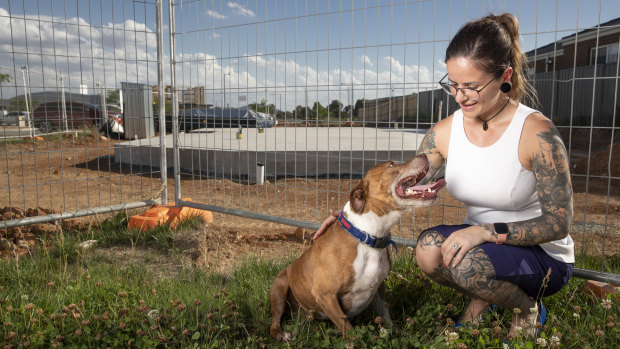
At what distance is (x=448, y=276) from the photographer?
2.91 meters

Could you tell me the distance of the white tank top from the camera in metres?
2.68

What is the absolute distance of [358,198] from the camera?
8.98 feet

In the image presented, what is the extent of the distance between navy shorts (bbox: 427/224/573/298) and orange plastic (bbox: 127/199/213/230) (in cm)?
401

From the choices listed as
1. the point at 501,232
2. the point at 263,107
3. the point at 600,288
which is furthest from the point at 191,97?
the point at 600,288

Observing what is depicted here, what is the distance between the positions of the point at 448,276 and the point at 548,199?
0.74 meters

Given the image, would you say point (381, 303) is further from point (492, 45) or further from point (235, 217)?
point (235, 217)

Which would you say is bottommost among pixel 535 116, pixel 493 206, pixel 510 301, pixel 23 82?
pixel 510 301

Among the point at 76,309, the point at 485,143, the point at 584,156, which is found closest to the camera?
the point at 485,143

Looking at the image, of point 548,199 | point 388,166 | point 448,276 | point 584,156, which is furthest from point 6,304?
point 584,156

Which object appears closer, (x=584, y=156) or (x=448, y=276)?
(x=448, y=276)

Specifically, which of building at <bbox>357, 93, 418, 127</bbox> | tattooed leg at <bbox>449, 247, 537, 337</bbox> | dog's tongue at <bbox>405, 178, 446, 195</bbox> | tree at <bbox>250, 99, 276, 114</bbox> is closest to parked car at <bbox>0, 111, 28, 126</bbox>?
tree at <bbox>250, 99, 276, 114</bbox>

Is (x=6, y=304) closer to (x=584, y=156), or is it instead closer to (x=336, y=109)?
(x=336, y=109)

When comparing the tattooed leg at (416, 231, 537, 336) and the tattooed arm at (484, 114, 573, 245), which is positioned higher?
the tattooed arm at (484, 114, 573, 245)

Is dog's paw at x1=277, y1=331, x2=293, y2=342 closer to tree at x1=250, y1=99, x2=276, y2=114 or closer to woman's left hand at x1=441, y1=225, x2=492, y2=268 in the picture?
woman's left hand at x1=441, y1=225, x2=492, y2=268
